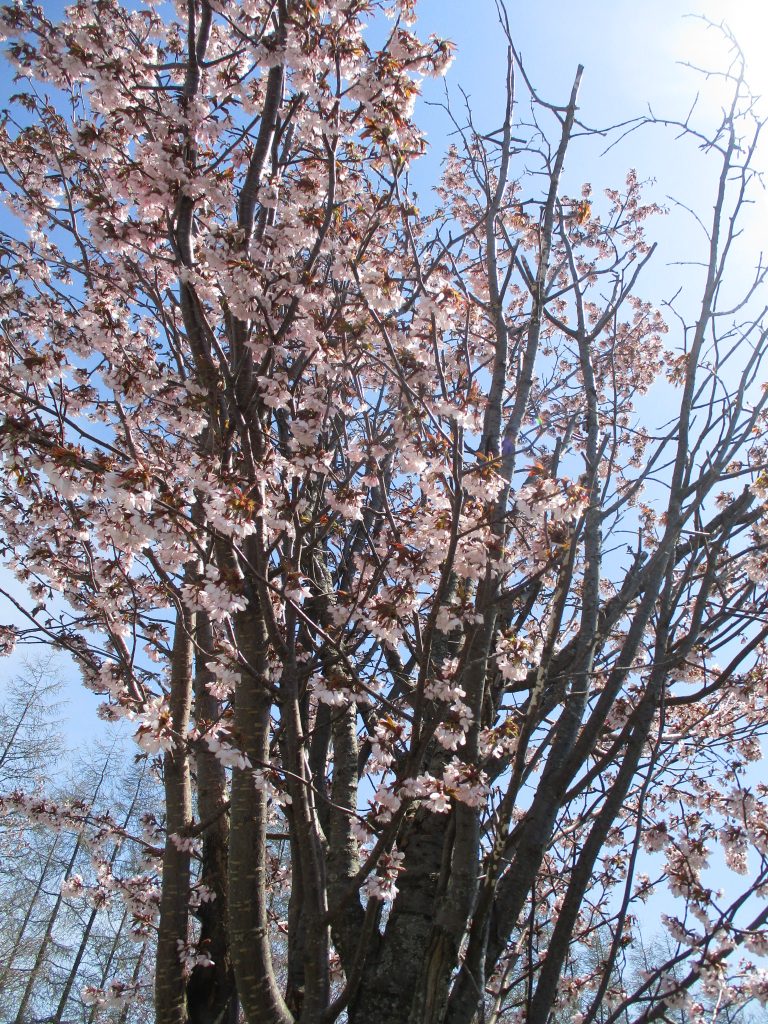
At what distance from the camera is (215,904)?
186 inches

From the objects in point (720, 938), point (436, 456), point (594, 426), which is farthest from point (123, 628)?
point (720, 938)

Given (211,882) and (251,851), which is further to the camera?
(211,882)

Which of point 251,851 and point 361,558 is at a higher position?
point 361,558

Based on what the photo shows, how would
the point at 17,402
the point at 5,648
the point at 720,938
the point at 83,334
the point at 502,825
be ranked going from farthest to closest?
the point at 5,648 < the point at 83,334 < the point at 17,402 < the point at 720,938 < the point at 502,825

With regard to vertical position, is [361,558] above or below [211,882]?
above

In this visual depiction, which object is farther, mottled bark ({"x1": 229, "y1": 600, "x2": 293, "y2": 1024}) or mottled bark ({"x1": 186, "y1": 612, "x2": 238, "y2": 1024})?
mottled bark ({"x1": 186, "y1": 612, "x2": 238, "y2": 1024})

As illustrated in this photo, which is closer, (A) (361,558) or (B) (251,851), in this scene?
(B) (251,851)

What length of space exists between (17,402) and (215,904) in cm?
337

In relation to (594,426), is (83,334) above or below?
above

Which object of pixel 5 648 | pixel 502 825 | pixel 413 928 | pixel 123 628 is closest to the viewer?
pixel 502 825

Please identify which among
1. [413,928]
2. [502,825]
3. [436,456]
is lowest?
[413,928]

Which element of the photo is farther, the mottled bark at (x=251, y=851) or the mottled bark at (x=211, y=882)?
the mottled bark at (x=211, y=882)

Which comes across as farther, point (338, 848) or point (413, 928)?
point (338, 848)

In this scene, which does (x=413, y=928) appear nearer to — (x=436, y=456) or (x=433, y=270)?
(x=436, y=456)
